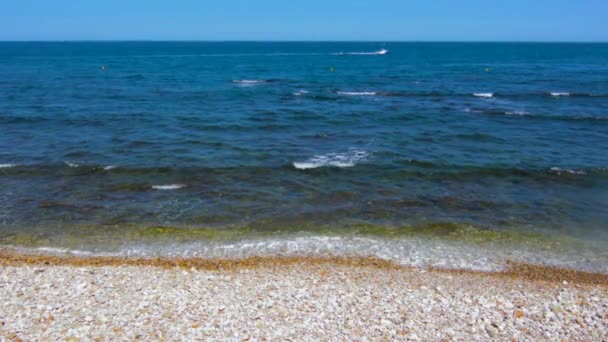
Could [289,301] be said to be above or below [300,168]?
below

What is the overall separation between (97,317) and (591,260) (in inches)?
575

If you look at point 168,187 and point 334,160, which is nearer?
point 168,187

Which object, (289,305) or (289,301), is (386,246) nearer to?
(289,301)

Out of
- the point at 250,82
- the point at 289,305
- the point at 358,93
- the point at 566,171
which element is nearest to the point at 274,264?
the point at 289,305

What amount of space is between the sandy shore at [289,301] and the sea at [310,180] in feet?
4.16

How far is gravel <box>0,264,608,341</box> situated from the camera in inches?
391

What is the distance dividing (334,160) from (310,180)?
11.7 feet

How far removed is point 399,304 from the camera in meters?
11.1

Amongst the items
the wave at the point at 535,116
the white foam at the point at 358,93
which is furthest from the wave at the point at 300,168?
the white foam at the point at 358,93

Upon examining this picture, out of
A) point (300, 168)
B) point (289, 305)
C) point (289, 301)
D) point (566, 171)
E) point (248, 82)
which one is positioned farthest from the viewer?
point (248, 82)

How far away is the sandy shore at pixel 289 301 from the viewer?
9.95 metres

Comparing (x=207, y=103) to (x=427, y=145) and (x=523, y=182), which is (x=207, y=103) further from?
(x=523, y=182)

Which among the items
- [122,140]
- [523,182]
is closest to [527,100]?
[523,182]

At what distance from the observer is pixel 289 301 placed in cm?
1120
